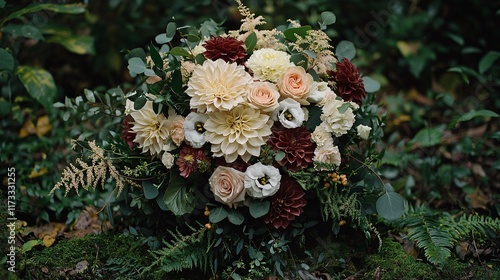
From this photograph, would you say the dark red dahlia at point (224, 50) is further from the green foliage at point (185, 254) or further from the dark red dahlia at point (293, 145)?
the green foliage at point (185, 254)

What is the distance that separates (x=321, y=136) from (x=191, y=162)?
0.55m

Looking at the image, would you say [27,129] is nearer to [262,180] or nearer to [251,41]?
[251,41]

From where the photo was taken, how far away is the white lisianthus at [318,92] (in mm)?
2326

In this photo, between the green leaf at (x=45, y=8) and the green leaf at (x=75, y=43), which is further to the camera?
the green leaf at (x=75, y=43)

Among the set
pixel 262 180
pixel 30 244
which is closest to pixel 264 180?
pixel 262 180

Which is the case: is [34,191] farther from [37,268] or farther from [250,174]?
[250,174]

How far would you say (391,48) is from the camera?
4.91 metres

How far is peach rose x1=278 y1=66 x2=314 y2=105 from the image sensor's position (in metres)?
2.28

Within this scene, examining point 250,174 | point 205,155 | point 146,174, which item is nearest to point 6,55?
point 146,174

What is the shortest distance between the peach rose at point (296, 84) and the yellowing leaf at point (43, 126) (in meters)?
2.05

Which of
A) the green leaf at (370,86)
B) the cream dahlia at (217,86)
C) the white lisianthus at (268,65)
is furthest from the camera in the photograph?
the green leaf at (370,86)

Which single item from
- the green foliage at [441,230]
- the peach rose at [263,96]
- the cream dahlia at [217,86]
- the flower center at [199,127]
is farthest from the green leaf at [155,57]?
the green foliage at [441,230]

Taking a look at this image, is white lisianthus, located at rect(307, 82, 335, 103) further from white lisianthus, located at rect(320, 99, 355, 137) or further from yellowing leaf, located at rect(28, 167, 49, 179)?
yellowing leaf, located at rect(28, 167, 49, 179)

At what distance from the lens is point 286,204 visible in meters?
2.28
